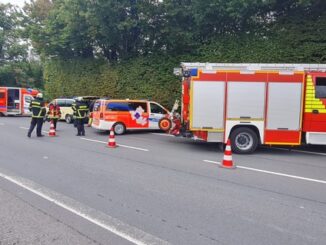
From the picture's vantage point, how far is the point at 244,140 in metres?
11.3

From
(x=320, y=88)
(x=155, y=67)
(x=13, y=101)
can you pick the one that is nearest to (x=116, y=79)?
(x=155, y=67)

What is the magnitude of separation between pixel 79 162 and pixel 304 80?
23.6ft

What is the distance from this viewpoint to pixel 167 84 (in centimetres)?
2078

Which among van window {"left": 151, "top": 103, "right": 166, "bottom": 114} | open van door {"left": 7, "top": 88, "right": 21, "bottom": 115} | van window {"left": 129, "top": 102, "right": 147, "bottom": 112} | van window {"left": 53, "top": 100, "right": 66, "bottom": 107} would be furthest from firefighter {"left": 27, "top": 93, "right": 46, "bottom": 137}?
open van door {"left": 7, "top": 88, "right": 21, "bottom": 115}

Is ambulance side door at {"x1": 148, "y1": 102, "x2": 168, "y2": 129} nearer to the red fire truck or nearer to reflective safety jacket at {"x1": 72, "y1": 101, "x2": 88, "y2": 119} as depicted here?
reflective safety jacket at {"x1": 72, "y1": 101, "x2": 88, "y2": 119}

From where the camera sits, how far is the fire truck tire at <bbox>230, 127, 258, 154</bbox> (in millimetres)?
11125

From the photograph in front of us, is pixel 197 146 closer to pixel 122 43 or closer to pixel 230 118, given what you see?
pixel 230 118

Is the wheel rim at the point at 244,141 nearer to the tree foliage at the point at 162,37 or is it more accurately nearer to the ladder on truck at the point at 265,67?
the ladder on truck at the point at 265,67

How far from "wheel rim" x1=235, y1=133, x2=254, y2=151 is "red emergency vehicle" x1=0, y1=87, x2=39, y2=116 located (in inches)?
857

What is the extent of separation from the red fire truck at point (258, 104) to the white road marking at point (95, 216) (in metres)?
5.95

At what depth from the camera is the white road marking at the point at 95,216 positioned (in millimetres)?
4328

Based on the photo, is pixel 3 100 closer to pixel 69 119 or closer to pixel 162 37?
pixel 69 119

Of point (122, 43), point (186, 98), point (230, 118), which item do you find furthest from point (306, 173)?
point (122, 43)

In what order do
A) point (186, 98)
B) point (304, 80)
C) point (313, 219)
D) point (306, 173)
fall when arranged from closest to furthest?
point (313, 219)
point (306, 173)
point (304, 80)
point (186, 98)
